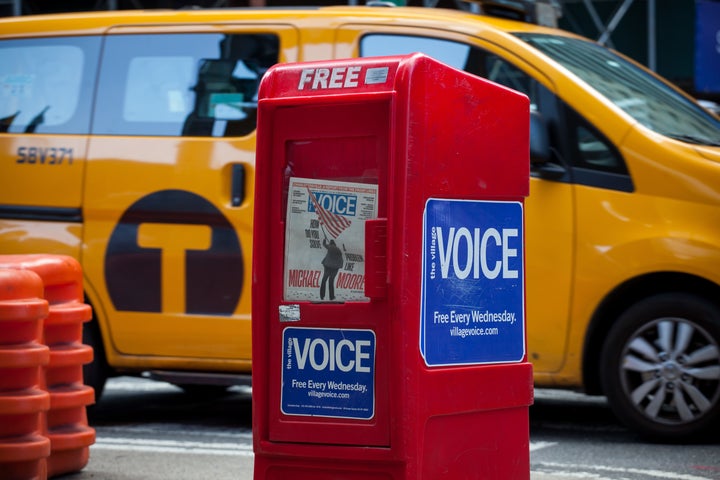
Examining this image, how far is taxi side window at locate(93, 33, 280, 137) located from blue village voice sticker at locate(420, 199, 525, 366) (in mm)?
3152

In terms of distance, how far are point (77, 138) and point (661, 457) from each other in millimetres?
3541

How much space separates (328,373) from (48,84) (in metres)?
4.19

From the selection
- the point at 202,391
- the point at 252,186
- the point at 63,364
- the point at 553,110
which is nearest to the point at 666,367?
the point at 553,110

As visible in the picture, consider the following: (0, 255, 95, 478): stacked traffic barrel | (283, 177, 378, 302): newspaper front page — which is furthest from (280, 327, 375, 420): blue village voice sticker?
(0, 255, 95, 478): stacked traffic barrel

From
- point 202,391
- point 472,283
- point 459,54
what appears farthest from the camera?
point 202,391

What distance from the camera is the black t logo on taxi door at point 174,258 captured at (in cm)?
703

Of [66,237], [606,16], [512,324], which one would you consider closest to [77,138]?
[66,237]

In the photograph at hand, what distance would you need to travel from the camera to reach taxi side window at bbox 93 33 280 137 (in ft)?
23.6

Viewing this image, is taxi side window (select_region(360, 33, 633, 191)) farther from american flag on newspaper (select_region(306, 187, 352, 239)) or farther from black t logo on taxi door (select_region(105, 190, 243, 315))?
american flag on newspaper (select_region(306, 187, 352, 239))

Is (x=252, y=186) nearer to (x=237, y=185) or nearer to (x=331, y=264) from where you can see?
(x=237, y=185)

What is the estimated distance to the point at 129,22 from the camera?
24.6ft

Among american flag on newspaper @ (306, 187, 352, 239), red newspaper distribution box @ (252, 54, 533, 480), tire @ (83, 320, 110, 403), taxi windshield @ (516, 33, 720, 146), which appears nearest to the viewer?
red newspaper distribution box @ (252, 54, 533, 480)

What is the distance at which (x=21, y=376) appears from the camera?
17.3 ft

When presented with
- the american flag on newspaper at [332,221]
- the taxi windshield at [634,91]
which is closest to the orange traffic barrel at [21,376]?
the american flag on newspaper at [332,221]
